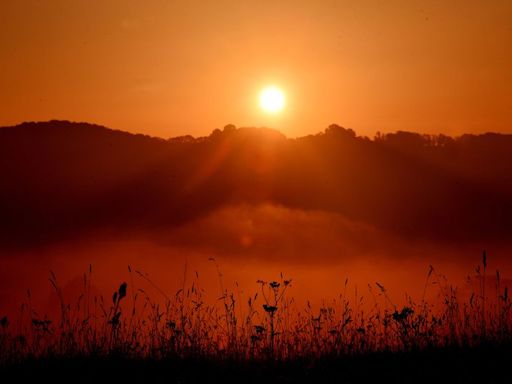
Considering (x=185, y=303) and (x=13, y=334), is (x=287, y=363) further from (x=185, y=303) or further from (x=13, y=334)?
(x=13, y=334)

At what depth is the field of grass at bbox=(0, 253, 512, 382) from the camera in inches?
296

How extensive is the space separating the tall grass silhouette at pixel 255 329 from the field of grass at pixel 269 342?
2 cm

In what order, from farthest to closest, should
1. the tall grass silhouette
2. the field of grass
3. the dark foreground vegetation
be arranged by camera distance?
the tall grass silhouette → the field of grass → the dark foreground vegetation

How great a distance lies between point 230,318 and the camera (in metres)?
9.27

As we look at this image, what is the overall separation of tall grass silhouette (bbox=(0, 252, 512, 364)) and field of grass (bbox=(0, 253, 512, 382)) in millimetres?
18

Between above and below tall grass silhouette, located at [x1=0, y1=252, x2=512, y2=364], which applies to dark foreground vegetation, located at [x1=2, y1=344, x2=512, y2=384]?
below

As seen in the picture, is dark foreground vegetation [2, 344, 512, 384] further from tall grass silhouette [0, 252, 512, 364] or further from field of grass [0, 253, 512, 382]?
tall grass silhouette [0, 252, 512, 364]

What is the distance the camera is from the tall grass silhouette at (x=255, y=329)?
845cm

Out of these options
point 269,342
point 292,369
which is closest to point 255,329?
point 269,342

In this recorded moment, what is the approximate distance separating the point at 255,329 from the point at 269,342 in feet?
1.03

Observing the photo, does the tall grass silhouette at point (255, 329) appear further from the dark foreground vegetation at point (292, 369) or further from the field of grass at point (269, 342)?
the dark foreground vegetation at point (292, 369)

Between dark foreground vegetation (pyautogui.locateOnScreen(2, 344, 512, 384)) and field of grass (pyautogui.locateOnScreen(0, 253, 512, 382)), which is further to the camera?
field of grass (pyautogui.locateOnScreen(0, 253, 512, 382))

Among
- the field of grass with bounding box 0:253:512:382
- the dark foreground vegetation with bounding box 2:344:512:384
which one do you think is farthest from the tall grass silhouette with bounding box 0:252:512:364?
the dark foreground vegetation with bounding box 2:344:512:384

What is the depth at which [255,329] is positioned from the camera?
8.48m
